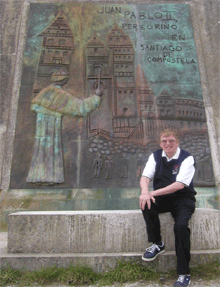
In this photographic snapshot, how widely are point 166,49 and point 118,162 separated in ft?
12.5

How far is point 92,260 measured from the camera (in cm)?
341

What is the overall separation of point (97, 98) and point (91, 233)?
4.53 m

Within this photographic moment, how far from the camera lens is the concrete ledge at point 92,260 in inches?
133

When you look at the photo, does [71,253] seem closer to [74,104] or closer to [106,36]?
[74,104]

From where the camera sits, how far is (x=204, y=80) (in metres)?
8.00

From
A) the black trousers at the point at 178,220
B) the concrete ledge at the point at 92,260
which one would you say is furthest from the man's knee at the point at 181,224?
the concrete ledge at the point at 92,260

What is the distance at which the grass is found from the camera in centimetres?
318

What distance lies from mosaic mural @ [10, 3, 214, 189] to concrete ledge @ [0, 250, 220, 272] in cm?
340

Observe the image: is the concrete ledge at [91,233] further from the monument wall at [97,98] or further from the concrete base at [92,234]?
the monument wall at [97,98]

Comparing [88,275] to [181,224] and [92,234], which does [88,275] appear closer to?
[92,234]

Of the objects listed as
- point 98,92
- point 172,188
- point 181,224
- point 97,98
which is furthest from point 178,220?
point 98,92

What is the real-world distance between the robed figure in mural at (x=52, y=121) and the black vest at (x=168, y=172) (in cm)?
375

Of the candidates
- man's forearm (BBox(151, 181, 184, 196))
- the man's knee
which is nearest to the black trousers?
the man's knee

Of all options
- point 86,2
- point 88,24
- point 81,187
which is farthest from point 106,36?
point 81,187
